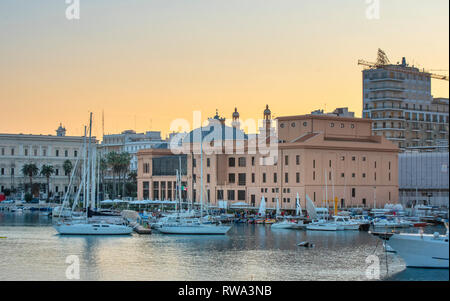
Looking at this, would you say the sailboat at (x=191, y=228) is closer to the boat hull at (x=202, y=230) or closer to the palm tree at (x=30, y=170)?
the boat hull at (x=202, y=230)

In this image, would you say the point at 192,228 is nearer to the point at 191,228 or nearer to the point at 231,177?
the point at 191,228

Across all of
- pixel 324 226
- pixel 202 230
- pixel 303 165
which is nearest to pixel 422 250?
pixel 202 230

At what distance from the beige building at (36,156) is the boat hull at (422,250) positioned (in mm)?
105585

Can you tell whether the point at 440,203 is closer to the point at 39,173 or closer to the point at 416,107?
the point at 416,107

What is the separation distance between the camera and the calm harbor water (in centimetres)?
4788

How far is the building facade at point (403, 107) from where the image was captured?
145 metres

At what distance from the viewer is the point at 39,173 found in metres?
153

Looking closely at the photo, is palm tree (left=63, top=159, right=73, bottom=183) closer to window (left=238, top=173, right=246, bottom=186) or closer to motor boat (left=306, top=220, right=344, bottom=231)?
window (left=238, top=173, right=246, bottom=186)

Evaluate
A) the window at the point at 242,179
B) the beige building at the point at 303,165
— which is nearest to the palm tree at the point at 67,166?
the beige building at the point at 303,165

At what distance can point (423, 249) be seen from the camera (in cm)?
4900

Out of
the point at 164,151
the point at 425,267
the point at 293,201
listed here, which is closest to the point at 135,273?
the point at 425,267

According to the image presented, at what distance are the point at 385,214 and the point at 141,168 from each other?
41.8 metres

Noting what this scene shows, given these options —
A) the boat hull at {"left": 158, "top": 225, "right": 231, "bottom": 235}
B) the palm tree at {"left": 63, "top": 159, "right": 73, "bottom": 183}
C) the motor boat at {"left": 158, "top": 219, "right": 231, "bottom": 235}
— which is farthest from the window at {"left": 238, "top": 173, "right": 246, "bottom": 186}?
the palm tree at {"left": 63, "top": 159, "right": 73, "bottom": 183}

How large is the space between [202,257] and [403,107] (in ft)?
323
